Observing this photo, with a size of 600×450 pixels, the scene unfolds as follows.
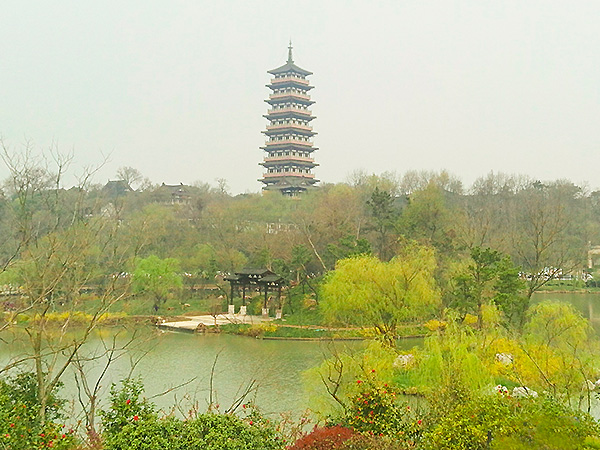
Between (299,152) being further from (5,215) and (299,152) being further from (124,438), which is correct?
(124,438)

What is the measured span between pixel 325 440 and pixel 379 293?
9.27 metres

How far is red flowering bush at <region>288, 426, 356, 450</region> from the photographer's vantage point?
479 cm

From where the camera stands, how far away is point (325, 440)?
484cm

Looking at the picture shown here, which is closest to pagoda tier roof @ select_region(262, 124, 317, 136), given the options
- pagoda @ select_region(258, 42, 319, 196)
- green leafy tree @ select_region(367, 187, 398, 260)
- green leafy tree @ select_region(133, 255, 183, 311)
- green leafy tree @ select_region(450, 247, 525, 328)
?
pagoda @ select_region(258, 42, 319, 196)

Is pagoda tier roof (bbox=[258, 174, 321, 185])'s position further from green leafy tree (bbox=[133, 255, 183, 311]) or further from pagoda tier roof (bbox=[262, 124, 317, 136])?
green leafy tree (bbox=[133, 255, 183, 311])

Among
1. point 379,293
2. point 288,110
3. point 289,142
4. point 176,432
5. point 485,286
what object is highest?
point 288,110

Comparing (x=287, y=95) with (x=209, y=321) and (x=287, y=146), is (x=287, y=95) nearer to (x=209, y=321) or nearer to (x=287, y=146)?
(x=287, y=146)

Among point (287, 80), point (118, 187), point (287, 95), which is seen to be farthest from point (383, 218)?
point (118, 187)

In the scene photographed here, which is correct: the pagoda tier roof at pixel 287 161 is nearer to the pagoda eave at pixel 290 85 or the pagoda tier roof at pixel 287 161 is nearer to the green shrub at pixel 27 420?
the pagoda eave at pixel 290 85

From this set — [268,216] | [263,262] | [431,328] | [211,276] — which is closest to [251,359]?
[431,328]

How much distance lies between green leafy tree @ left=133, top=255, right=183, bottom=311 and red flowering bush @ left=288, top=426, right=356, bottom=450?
15.5m

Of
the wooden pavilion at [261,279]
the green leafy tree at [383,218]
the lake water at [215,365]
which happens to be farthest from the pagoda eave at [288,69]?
the lake water at [215,365]

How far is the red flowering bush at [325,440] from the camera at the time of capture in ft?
15.7

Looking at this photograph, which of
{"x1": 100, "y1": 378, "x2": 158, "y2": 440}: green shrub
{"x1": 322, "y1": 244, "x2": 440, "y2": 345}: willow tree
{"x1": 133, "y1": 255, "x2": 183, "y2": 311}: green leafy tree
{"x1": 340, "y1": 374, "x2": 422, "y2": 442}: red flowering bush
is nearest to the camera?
{"x1": 100, "y1": 378, "x2": 158, "y2": 440}: green shrub
